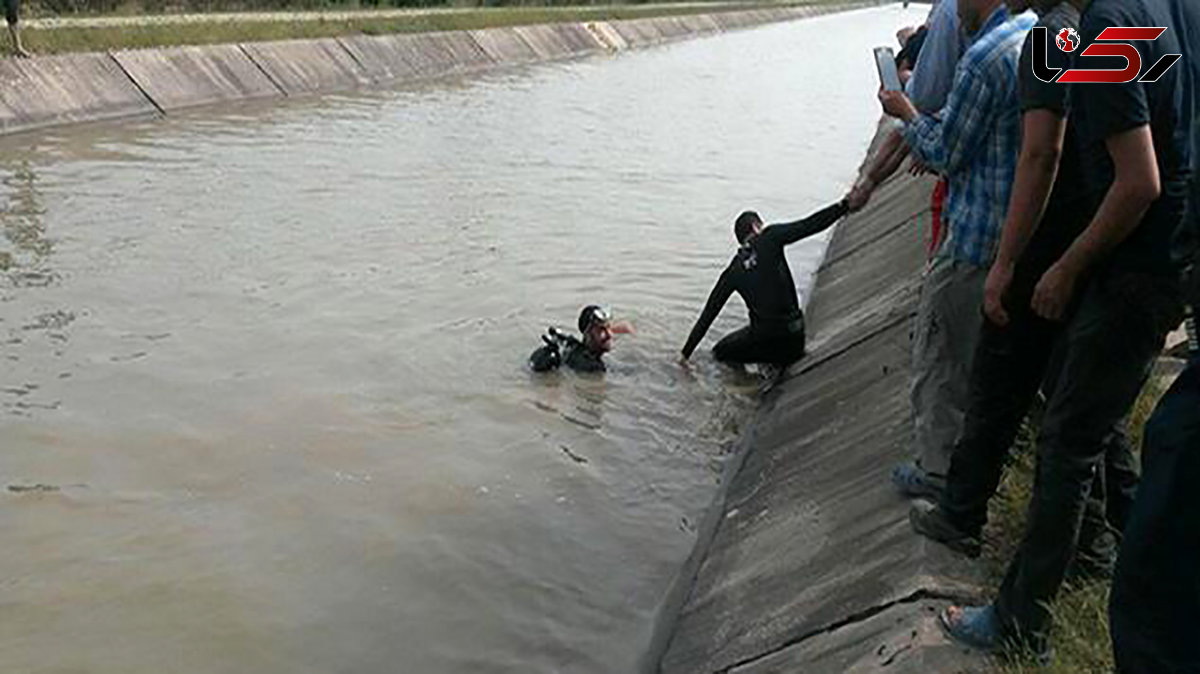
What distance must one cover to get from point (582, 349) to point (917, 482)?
4.26m

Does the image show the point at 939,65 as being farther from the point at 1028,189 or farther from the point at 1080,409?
the point at 1080,409

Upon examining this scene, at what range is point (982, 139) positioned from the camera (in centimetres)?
439

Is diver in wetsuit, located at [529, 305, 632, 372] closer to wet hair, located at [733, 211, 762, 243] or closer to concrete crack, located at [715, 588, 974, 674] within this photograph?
wet hair, located at [733, 211, 762, 243]

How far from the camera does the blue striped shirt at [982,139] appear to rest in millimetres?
4289

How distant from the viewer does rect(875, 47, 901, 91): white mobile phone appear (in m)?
5.14

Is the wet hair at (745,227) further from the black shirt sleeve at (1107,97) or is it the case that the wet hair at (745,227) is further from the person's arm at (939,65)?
the black shirt sleeve at (1107,97)

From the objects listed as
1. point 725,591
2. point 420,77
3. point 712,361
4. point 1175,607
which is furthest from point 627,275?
point 420,77

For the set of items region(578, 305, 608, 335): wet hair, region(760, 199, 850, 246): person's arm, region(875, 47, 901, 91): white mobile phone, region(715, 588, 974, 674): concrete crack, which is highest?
region(875, 47, 901, 91): white mobile phone

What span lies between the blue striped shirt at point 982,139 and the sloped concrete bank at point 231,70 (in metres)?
16.7

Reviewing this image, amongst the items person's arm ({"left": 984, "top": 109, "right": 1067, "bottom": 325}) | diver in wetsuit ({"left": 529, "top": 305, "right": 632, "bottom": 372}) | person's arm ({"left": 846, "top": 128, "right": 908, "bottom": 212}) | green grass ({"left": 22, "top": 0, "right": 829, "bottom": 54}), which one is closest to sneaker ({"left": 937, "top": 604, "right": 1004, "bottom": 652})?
person's arm ({"left": 984, "top": 109, "right": 1067, "bottom": 325})

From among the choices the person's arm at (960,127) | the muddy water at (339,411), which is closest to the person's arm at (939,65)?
the person's arm at (960,127)

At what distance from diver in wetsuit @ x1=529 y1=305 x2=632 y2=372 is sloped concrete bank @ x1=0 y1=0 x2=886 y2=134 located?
12452 mm

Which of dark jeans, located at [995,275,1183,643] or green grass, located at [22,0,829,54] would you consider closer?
dark jeans, located at [995,275,1183,643]

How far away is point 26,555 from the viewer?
5656mm
